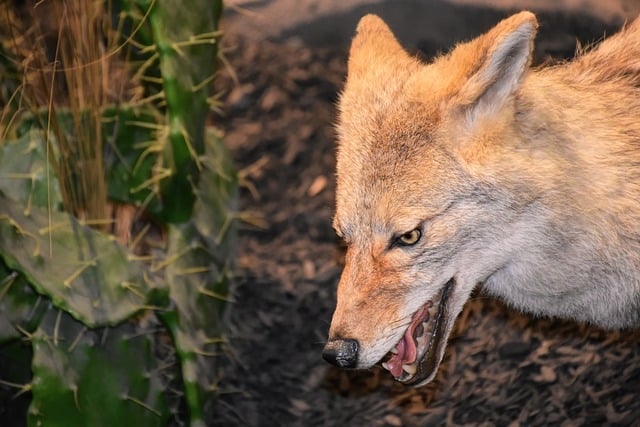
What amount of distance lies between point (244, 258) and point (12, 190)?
158 centimetres

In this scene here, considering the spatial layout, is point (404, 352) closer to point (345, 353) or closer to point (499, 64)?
point (345, 353)

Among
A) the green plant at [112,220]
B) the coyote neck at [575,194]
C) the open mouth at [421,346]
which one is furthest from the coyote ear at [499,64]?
the green plant at [112,220]

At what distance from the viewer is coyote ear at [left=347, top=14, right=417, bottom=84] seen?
3.27 meters

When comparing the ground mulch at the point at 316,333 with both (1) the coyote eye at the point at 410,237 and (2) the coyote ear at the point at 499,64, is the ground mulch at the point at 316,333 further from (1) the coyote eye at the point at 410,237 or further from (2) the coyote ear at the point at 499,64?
(2) the coyote ear at the point at 499,64

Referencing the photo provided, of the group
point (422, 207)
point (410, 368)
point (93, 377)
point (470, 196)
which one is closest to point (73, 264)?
point (93, 377)

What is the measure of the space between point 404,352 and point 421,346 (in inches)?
2.4

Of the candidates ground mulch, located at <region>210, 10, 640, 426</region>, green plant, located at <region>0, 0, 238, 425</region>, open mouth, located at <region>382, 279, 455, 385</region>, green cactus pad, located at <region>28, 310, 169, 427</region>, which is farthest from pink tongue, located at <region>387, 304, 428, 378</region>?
green cactus pad, located at <region>28, 310, 169, 427</region>

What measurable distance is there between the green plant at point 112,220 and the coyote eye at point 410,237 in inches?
52.4

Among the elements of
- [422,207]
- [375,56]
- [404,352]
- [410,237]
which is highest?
[375,56]

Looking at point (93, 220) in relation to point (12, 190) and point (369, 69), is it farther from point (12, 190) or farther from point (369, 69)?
point (369, 69)

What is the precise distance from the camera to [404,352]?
3193mm

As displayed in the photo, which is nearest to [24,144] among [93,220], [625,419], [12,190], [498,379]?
[12,190]

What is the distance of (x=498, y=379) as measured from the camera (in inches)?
167

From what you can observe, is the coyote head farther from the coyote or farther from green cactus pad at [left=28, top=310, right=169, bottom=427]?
green cactus pad at [left=28, top=310, right=169, bottom=427]
